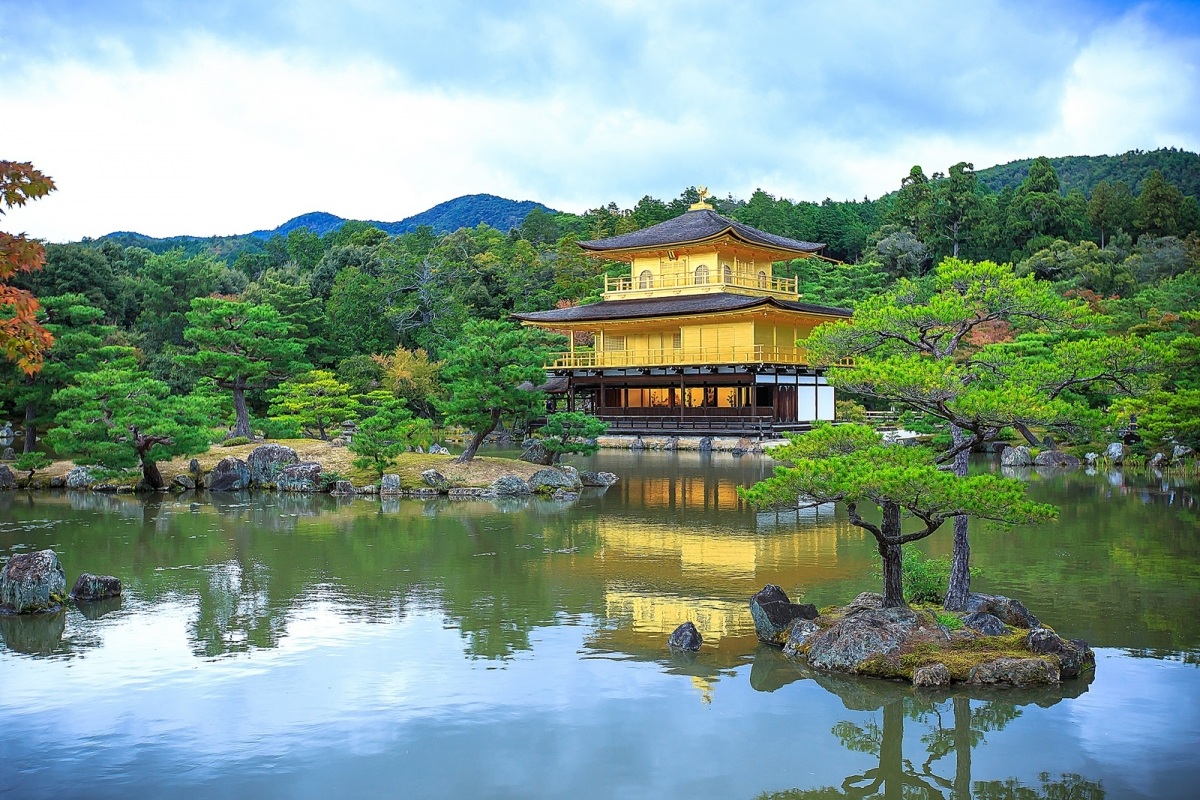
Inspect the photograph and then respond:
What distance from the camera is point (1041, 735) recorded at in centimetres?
704

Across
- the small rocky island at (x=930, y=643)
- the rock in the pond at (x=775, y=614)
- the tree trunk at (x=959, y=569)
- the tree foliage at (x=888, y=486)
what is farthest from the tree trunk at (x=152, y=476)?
the tree trunk at (x=959, y=569)

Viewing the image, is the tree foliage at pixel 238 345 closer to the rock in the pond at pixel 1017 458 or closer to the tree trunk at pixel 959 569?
the rock in the pond at pixel 1017 458

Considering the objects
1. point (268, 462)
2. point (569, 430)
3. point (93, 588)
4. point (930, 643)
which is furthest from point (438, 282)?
point (930, 643)

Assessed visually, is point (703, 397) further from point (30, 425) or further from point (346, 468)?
point (30, 425)

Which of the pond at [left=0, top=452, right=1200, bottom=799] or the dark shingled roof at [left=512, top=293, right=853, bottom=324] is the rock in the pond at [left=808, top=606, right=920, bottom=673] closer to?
the pond at [left=0, top=452, right=1200, bottom=799]

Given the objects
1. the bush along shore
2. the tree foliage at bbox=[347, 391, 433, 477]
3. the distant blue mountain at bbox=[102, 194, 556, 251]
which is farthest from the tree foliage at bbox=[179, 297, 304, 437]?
the distant blue mountain at bbox=[102, 194, 556, 251]

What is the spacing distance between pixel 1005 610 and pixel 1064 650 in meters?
0.88

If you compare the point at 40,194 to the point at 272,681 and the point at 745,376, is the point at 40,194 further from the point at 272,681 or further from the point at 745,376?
the point at 745,376

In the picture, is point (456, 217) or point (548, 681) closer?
point (548, 681)

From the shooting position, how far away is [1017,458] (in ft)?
85.9

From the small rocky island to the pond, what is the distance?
18 cm

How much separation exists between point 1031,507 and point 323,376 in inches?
809

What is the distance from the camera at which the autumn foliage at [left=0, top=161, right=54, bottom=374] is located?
5.01 metres

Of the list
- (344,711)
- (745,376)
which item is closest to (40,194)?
(344,711)
